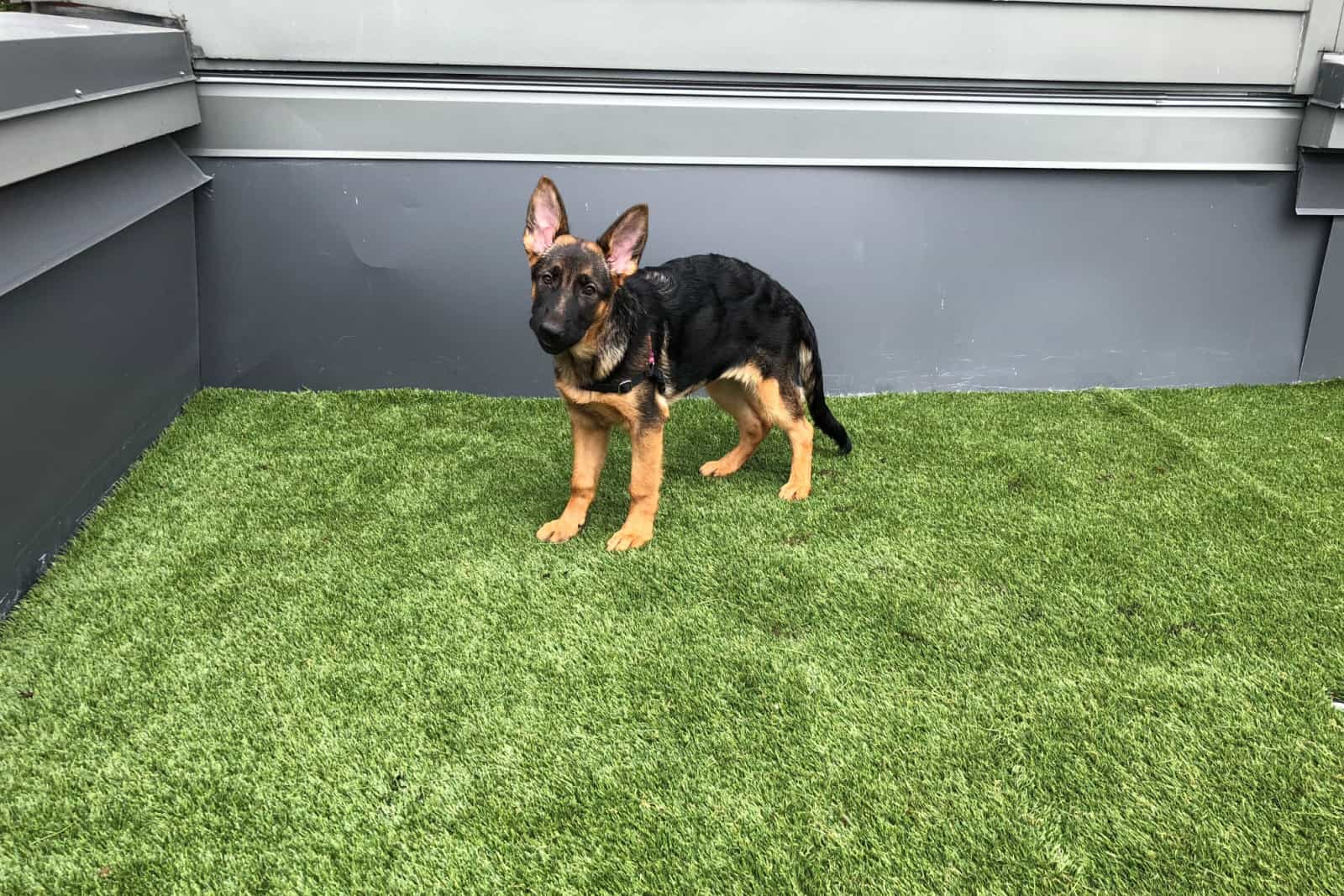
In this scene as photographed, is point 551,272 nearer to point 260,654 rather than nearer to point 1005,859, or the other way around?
point 260,654

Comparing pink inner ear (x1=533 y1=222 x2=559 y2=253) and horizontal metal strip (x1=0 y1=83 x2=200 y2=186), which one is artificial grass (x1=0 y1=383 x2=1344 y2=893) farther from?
horizontal metal strip (x1=0 y1=83 x2=200 y2=186)

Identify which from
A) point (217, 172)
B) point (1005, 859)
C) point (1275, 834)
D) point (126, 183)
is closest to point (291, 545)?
point (126, 183)

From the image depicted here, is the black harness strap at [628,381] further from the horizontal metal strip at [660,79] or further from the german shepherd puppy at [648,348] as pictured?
the horizontal metal strip at [660,79]

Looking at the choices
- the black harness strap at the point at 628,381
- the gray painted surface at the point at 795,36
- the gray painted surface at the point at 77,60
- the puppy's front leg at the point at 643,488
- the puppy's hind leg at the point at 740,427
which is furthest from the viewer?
the gray painted surface at the point at 795,36

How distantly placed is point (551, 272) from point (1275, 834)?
104 inches

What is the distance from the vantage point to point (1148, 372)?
5.98 metres

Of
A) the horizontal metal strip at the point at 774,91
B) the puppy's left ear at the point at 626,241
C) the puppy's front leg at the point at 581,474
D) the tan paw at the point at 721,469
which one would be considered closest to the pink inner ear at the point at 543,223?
the puppy's left ear at the point at 626,241

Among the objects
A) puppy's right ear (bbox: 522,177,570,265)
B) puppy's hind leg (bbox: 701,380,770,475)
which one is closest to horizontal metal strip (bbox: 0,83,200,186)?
puppy's right ear (bbox: 522,177,570,265)

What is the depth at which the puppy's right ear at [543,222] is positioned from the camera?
3607 millimetres

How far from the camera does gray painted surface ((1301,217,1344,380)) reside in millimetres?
5785

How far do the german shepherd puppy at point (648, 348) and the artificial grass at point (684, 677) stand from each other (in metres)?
0.25

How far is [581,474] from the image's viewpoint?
13.4ft

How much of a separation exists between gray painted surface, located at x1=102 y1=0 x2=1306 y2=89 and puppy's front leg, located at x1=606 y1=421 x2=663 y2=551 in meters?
2.23

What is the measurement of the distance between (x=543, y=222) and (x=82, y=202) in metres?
1.92
